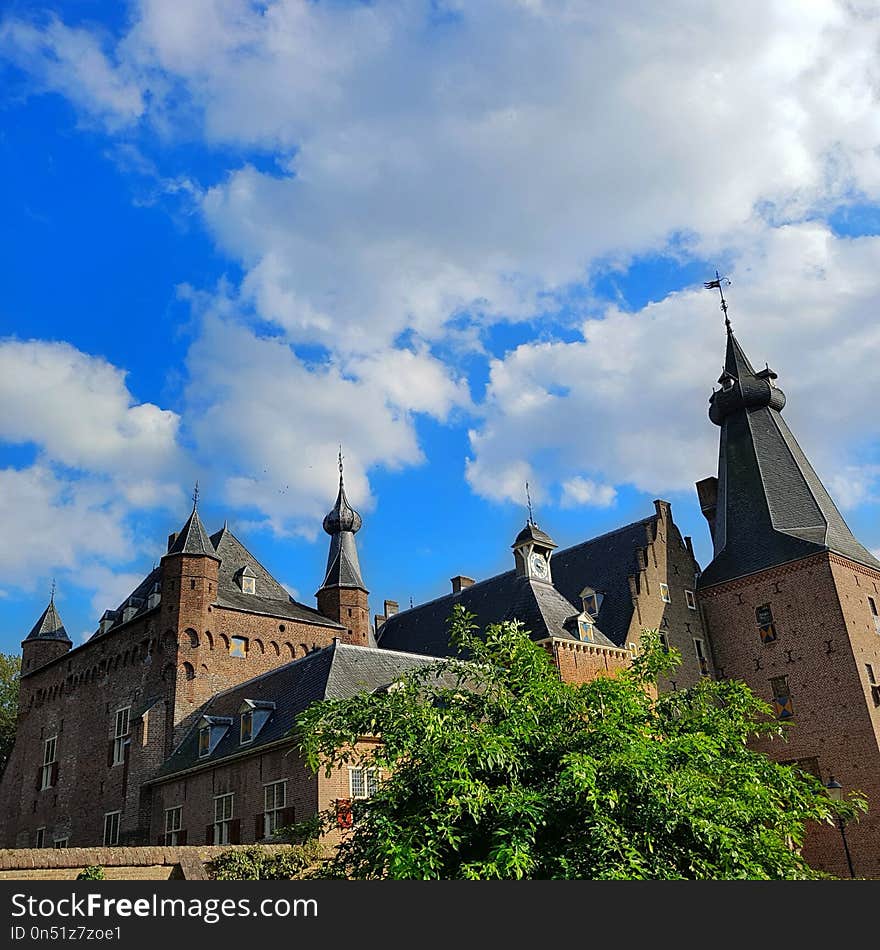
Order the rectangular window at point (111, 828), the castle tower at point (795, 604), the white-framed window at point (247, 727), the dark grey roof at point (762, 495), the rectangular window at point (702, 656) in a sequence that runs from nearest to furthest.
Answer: the white-framed window at point (247, 727) < the rectangular window at point (111, 828) < the castle tower at point (795, 604) < the dark grey roof at point (762, 495) < the rectangular window at point (702, 656)

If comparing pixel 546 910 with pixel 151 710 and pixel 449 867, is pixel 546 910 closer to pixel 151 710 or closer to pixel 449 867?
pixel 449 867

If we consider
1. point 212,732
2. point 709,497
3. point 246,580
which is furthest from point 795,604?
point 212,732

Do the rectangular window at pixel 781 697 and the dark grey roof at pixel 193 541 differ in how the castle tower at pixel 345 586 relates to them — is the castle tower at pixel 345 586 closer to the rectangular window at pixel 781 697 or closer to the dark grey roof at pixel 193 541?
the dark grey roof at pixel 193 541

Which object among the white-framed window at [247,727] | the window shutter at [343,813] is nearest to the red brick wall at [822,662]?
the white-framed window at [247,727]

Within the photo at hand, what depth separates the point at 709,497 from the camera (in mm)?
45531

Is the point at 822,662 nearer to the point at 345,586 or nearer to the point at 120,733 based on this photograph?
the point at 345,586

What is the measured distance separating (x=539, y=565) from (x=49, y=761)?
2386 cm

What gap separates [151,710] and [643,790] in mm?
26100

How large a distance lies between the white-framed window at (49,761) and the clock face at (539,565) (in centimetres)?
2300

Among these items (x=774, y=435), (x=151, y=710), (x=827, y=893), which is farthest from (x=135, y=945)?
(x=774, y=435)

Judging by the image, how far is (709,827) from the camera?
36.0 ft

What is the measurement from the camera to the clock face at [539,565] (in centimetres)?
3784

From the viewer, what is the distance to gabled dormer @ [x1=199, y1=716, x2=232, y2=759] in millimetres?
30031

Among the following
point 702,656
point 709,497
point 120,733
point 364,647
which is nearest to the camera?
point 364,647
